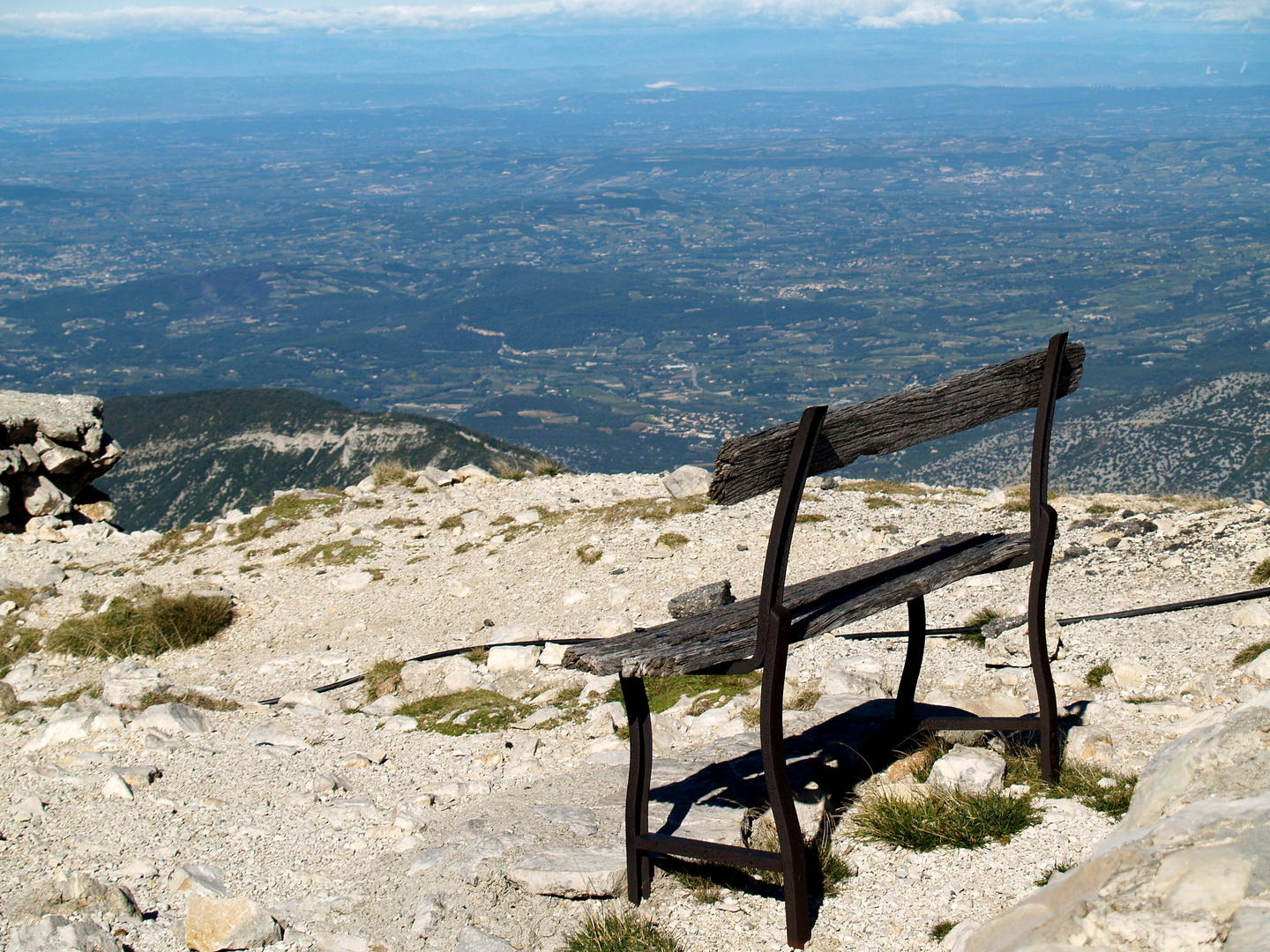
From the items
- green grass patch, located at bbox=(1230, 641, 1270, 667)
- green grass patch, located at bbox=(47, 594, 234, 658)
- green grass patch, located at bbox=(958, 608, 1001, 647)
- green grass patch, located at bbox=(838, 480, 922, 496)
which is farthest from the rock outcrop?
green grass patch, located at bbox=(1230, 641, 1270, 667)

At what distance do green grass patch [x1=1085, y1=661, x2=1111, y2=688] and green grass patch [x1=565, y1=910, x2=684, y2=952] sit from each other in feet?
13.4

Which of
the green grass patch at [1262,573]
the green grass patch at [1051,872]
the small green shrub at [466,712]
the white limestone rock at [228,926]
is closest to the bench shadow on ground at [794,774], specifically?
the green grass patch at [1051,872]

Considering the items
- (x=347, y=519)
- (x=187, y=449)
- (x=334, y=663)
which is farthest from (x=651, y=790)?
(x=187, y=449)

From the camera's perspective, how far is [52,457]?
741 inches

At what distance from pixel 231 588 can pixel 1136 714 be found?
1109cm

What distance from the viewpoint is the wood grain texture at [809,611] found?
4.15 m

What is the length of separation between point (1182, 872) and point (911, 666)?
2692mm

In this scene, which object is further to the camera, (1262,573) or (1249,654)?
(1262,573)

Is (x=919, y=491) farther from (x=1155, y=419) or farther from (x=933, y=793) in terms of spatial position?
(x=1155, y=419)

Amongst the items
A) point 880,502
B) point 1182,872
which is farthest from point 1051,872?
point 880,502

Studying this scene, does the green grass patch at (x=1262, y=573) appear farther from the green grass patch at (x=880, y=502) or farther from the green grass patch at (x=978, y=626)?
the green grass patch at (x=880, y=502)

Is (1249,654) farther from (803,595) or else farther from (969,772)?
(803,595)

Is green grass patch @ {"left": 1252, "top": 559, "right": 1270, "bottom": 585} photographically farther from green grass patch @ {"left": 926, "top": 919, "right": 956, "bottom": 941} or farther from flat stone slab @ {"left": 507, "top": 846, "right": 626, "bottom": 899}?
flat stone slab @ {"left": 507, "top": 846, "right": 626, "bottom": 899}

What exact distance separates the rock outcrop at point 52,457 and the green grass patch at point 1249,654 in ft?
59.9
